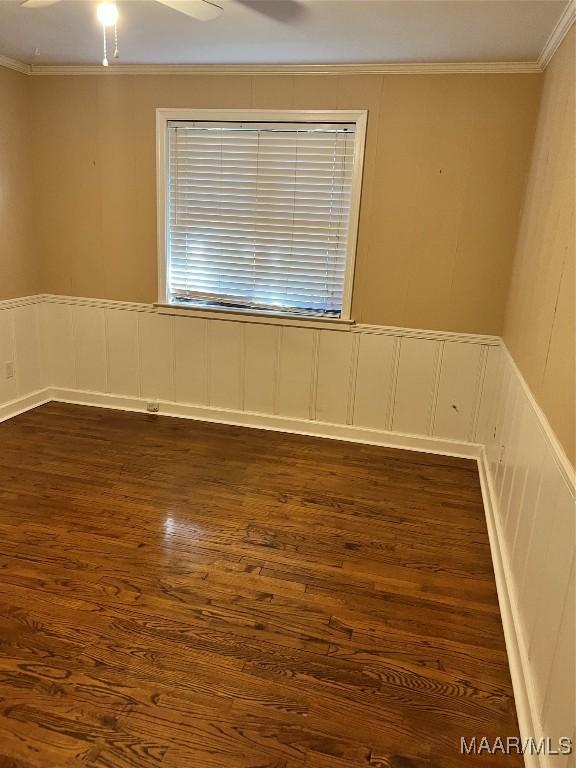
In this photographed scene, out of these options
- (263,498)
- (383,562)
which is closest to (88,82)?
(263,498)

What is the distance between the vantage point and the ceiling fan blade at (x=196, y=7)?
1959 mm

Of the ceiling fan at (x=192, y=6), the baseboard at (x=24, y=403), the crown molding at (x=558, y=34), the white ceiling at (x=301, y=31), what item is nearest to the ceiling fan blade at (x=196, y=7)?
the ceiling fan at (x=192, y=6)

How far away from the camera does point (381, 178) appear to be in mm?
3363

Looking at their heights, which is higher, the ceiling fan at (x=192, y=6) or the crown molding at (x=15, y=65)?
the crown molding at (x=15, y=65)

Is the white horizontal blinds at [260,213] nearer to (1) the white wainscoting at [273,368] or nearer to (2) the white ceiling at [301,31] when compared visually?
(1) the white wainscoting at [273,368]

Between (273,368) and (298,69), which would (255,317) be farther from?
(298,69)

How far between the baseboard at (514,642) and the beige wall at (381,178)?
1.40 m

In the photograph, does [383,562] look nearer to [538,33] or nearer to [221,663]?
[221,663]

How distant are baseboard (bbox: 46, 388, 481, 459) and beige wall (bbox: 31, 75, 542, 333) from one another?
80cm

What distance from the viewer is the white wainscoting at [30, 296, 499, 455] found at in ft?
11.7

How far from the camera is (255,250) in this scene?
12.1 ft

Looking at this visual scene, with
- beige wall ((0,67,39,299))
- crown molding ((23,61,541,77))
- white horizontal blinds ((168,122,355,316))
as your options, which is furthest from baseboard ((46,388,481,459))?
crown molding ((23,61,541,77))

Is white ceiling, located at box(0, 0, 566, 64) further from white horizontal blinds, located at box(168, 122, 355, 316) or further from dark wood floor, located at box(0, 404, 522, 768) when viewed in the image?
dark wood floor, located at box(0, 404, 522, 768)

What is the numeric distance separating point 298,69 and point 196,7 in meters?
1.43
